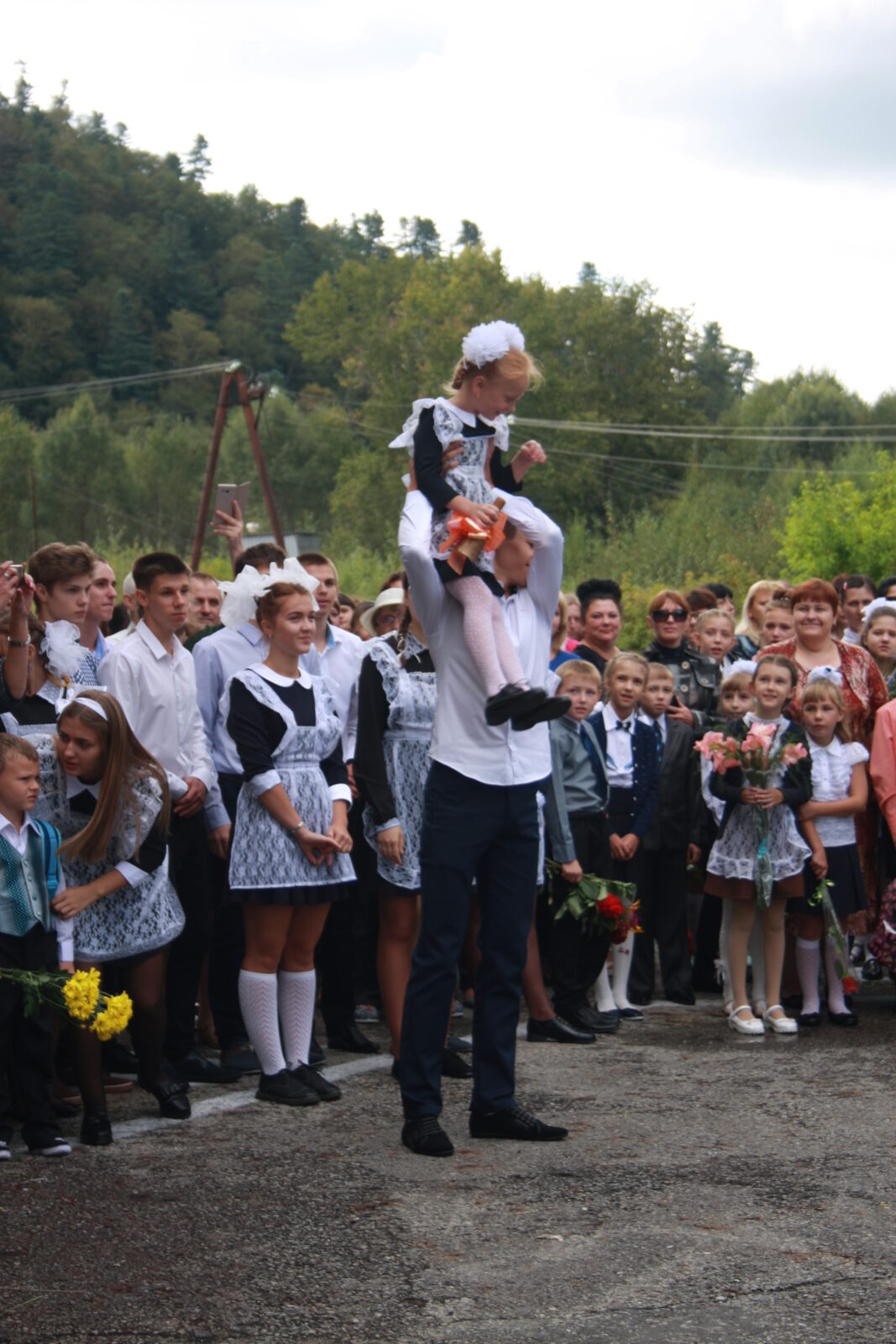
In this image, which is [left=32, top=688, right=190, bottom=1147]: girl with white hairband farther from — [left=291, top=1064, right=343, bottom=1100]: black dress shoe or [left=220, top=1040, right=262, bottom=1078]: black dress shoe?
[left=220, top=1040, right=262, bottom=1078]: black dress shoe

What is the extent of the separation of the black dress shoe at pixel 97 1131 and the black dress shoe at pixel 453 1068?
62.2 inches

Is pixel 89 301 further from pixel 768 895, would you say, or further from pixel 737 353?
pixel 768 895

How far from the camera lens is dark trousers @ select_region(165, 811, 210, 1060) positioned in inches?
254

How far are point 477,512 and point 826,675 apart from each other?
3.88 meters

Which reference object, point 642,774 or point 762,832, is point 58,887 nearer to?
point 642,774

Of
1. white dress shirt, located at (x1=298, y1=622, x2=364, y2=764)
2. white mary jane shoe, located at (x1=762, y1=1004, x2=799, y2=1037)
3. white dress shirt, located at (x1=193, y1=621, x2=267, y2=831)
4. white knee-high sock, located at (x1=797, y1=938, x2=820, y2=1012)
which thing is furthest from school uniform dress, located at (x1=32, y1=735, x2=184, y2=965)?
white knee-high sock, located at (x1=797, y1=938, x2=820, y2=1012)

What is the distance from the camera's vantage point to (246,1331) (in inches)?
146

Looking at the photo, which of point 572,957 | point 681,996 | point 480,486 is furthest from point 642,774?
point 480,486

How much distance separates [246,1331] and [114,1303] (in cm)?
39

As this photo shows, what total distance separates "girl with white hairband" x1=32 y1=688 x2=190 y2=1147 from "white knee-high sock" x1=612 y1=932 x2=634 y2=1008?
2760 mm

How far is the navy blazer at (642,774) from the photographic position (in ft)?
26.7

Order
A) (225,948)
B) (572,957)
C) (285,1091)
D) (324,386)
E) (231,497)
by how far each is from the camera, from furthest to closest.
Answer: (324,386)
(231,497)
(572,957)
(225,948)
(285,1091)

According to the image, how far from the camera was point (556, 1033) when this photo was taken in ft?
23.7

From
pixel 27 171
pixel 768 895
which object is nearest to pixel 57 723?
pixel 768 895
